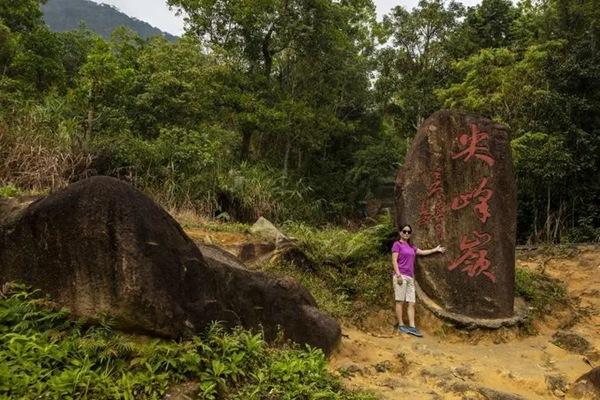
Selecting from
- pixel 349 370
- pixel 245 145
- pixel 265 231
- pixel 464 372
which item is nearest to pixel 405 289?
pixel 464 372

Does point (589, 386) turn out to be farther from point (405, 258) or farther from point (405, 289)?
point (405, 258)

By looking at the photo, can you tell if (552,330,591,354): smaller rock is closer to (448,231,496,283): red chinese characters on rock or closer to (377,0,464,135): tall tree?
(448,231,496,283): red chinese characters on rock

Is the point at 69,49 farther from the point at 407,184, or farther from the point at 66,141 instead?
the point at 407,184

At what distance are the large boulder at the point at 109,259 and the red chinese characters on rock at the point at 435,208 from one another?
335cm

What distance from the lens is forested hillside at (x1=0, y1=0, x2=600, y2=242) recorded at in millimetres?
9844

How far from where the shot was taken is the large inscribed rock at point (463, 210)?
5973 mm

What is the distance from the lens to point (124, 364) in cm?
297

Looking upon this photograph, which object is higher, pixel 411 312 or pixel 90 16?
Result: pixel 90 16

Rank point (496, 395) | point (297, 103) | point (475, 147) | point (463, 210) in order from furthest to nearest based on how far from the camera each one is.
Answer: point (297, 103)
point (475, 147)
point (463, 210)
point (496, 395)

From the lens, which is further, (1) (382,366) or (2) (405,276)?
(2) (405,276)

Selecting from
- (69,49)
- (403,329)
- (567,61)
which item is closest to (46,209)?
(403,329)

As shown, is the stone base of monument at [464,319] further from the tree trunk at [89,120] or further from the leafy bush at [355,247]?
the tree trunk at [89,120]

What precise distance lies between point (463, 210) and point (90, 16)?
114530mm

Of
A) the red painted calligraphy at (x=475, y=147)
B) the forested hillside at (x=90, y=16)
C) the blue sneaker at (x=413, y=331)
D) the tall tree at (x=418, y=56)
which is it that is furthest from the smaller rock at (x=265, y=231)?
the forested hillside at (x=90, y=16)
